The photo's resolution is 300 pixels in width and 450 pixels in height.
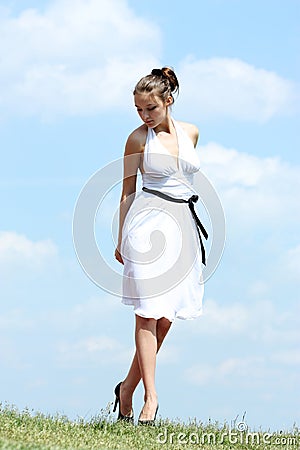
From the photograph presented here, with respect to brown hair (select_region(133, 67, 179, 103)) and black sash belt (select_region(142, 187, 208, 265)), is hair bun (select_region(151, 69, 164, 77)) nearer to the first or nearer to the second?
brown hair (select_region(133, 67, 179, 103))

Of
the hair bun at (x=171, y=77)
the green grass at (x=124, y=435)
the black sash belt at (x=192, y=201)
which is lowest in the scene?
the green grass at (x=124, y=435)

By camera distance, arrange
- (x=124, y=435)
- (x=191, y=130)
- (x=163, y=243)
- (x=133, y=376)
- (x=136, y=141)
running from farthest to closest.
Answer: (x=191, y=130)
(x=133, y=376)
(x=136, y=141)
(x=163, y=243)
(x=124, y=435)

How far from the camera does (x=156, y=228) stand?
6418 mm

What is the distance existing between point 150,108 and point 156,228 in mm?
946

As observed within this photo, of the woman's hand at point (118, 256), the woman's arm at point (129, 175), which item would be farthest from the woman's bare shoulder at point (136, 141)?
the woman's hand at point (118, 256)

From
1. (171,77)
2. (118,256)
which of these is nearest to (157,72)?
(171,77)

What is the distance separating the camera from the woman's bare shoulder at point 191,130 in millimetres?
6828

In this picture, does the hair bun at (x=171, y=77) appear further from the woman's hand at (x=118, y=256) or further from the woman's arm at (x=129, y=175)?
the woman's hand at (x=118, y=256)

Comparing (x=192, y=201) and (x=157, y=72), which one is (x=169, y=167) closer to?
(x=192, y=201)

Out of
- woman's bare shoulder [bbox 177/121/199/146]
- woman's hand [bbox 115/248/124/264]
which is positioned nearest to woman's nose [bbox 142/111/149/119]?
woman's bare shoulder [bbox 177/121/199/146]

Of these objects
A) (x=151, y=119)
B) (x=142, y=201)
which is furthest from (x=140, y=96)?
(x=142, y=201)

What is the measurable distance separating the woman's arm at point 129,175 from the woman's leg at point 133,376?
0.62m

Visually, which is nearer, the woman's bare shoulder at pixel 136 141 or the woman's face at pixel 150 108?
the woman's face at pixel 150 108

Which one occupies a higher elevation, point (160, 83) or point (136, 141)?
point (160, 83)
